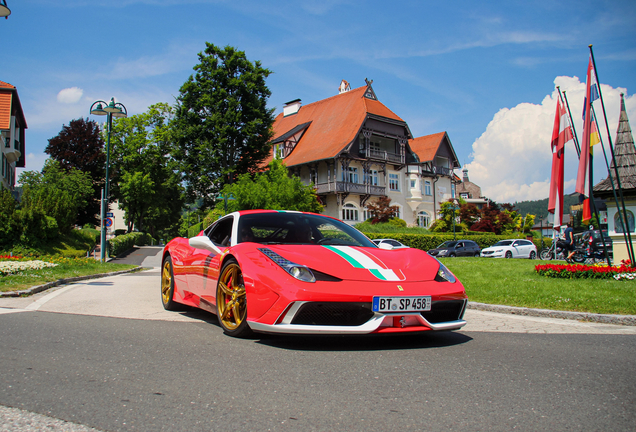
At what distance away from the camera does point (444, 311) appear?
189 inches

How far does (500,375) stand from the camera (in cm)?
366

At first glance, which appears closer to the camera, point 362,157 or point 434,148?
point 362,157

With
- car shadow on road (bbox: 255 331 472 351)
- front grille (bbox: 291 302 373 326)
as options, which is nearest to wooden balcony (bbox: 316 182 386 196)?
car shadow on road (bbox: 255 331 472 351)

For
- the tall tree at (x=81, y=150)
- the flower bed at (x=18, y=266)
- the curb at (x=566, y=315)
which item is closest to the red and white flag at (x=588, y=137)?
the curb at (x=566, y=315)

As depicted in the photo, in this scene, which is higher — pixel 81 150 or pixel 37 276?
pixel 81 150

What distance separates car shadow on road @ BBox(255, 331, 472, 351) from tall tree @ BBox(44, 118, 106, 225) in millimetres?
49922

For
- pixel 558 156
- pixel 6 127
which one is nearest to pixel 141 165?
pixel 6 127

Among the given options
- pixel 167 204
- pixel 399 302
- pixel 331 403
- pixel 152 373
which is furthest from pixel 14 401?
pixel 167 204

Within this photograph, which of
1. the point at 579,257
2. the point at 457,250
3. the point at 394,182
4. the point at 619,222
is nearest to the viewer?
the point at 619,222

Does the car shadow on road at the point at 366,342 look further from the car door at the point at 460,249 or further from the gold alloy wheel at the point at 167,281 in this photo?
the car door at the point at 460,249

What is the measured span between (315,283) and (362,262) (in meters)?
0.70

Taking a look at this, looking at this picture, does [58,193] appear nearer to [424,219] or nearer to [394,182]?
[394,182]

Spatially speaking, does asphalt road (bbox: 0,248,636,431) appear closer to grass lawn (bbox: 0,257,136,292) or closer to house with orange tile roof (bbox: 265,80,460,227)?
grass lawn (bbox: 0,257,136,292)

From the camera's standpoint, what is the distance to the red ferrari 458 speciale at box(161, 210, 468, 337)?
4.31 metres
